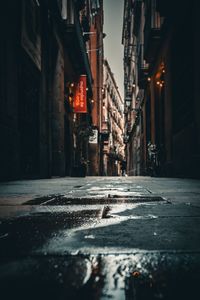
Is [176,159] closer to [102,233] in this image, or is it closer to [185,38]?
[185,38]

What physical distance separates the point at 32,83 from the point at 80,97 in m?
8.30

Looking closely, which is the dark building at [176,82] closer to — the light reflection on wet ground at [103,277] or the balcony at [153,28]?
the balcony at [153,28]

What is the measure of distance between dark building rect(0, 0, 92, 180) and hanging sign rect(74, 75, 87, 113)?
2.60 meters

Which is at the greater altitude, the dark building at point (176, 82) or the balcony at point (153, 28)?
the balcony at point (153, 28)

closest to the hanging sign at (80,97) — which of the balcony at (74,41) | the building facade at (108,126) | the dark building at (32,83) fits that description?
the balcony at (74,41)

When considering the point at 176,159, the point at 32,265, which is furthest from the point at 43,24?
the point at 32,265

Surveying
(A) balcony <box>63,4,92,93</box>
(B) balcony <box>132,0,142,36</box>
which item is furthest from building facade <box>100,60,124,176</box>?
(A) balcony <box>63,4,92,93</box>

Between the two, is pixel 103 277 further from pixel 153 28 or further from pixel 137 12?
pixel 137 12

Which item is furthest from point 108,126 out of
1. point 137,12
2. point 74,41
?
point 74,41

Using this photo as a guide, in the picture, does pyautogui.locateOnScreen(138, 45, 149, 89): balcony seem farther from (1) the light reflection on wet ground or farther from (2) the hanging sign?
(1) the light reflection on wet ground

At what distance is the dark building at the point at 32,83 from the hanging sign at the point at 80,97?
8.52ft

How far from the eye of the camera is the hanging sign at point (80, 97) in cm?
1761

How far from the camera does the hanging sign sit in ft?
57.8

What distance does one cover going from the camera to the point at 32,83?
9734mm
